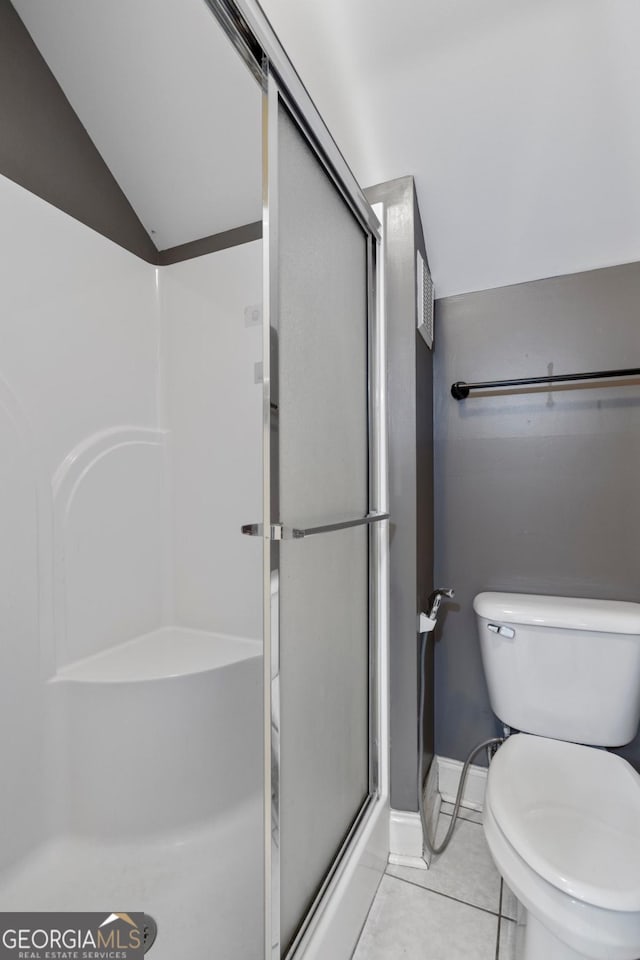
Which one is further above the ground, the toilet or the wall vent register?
the wall vent register

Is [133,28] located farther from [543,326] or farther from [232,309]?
[543,326]

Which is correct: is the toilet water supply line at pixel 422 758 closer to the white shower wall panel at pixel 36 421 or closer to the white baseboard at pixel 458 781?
the white baseboard at pixel 458 781

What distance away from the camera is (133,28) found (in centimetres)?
132

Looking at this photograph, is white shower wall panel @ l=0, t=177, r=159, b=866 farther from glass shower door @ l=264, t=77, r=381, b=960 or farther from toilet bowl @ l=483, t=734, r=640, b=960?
toilet bowl @ l=483, t=734, r=640, b=960

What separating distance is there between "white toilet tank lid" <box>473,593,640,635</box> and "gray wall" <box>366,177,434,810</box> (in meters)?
0.24

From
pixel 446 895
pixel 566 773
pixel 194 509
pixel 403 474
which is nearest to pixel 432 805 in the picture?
pixel 446 895

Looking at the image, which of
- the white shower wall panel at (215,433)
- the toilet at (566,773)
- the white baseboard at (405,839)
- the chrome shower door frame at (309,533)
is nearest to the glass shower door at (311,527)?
the chrome shower door frame at (309,533)

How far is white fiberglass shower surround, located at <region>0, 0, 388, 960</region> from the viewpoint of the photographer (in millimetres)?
924

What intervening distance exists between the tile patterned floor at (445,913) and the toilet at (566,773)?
7cm

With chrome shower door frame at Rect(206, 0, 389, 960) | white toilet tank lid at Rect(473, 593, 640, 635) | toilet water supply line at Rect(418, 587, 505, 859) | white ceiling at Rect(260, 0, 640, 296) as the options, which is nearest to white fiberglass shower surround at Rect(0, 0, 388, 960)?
chrome shower door frame at Rect(206, 0, 389, 960)

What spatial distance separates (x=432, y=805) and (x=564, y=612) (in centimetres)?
80

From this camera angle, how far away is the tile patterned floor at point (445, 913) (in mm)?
1130

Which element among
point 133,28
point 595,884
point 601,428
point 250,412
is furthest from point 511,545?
point 133,28

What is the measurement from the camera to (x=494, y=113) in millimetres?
1234
